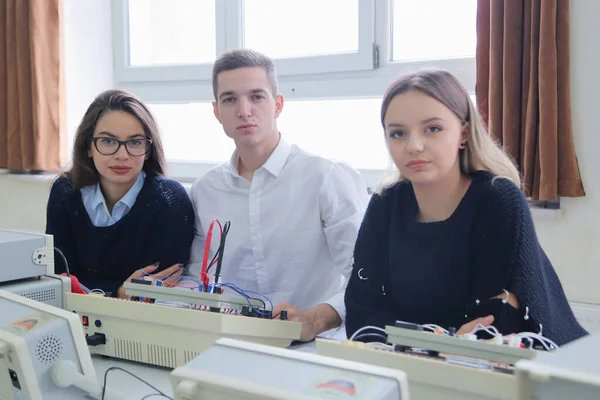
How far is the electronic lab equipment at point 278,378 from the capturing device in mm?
648

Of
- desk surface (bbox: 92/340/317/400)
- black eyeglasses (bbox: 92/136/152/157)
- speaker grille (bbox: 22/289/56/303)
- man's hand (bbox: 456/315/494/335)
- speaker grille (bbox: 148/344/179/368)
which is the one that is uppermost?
black eyeglasses (bbox: 92/136/152/157)

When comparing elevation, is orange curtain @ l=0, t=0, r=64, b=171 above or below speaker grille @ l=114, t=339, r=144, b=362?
above

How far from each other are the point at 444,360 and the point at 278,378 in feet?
1.00

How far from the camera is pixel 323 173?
1.87 meters

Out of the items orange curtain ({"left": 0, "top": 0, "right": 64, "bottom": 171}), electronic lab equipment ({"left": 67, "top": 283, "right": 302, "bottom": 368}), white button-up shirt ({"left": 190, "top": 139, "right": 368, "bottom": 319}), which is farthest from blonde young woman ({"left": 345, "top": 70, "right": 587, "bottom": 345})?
orange curtain ({"left": 0, "top": 0, "right": 64, "bottom": 171})

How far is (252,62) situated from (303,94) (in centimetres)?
104

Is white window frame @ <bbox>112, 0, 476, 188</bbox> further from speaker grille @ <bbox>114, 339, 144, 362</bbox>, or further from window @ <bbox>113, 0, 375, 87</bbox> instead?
speaker grille @ <bbox>114, 339, 144, 362</bbox>

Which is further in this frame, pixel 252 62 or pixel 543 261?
pixel 252 62

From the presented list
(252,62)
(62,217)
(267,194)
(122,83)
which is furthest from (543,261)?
(122,83)

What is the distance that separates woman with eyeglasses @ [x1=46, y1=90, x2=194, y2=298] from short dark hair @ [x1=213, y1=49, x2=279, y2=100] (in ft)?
1.05

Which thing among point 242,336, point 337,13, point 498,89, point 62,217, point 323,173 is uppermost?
point 337,13

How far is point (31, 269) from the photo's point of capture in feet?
4.42

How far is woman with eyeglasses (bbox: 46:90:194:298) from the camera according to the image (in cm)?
197

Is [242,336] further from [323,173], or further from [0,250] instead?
[323,173]
